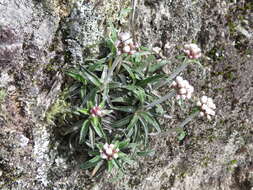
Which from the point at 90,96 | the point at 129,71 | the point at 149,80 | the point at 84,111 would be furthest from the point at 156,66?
the point at 84,111

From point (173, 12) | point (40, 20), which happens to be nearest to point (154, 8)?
point (173, 12)

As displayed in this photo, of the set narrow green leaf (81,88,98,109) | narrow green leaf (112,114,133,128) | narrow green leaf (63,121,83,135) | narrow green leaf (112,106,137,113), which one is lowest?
narrow green leaf (63,121,83,135)

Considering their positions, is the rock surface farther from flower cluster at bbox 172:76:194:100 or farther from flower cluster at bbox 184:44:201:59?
flower cluster at bbox 172:76:194:100

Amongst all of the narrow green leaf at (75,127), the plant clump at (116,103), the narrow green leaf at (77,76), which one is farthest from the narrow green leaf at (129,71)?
the narrow green leaf at (75,127)

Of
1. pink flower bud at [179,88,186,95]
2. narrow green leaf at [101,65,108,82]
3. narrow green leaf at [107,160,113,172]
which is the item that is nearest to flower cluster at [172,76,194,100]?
pink flower bud at [179,88,186,95]

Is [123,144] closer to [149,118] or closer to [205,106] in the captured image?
[149,118]

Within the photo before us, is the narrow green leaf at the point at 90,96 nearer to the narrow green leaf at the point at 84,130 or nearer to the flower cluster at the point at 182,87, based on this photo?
the narrow green leaf at the point at 84,130
